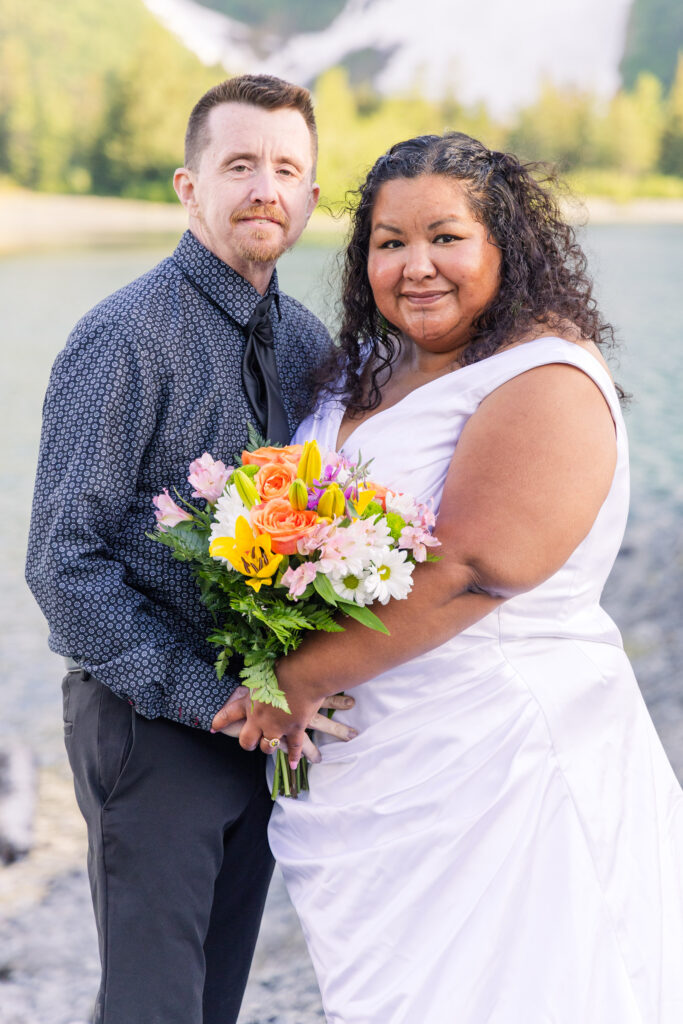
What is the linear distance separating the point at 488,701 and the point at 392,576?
0.45 m

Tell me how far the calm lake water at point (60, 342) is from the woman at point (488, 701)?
0.67 meters

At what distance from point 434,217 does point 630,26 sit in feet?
52.1

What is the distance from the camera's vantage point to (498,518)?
1870 mm

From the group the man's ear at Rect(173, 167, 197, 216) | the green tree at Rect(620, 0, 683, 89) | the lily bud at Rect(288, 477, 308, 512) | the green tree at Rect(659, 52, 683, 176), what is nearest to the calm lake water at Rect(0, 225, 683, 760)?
the man's ear at Rect(173, 167, 197, 216)

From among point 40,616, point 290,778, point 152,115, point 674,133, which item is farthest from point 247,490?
point 152,115

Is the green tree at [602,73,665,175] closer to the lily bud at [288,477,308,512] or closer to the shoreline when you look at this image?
the shoreline

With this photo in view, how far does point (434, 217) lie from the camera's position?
2.10m

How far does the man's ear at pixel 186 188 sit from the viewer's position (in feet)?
8.15

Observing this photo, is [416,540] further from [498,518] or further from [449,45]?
[449,45]

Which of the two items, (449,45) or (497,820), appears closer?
(497,820)

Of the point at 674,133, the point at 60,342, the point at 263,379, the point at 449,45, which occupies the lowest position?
the point at 60,342

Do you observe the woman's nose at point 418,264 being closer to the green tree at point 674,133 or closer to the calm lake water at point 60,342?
the calm lake water at point 60,342

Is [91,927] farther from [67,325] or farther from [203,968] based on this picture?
[67,325]

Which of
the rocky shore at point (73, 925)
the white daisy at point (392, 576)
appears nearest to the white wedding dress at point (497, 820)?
the white daisy at point (392, 576)
